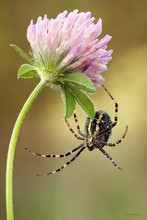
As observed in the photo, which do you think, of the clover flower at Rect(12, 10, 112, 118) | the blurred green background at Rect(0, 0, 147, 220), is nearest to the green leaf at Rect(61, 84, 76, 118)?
the clover flower at Rect(12, 10, 112, 118)

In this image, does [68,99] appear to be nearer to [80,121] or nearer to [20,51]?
[20,51]

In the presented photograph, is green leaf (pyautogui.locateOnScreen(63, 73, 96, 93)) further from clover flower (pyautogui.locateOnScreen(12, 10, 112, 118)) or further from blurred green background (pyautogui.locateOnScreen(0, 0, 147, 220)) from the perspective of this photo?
blurred green background (pyautogui.locateOnScreen(0, 0, 147, 220))

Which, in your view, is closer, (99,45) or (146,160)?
(99,45)

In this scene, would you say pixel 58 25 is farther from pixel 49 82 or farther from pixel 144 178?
pixel 144 178

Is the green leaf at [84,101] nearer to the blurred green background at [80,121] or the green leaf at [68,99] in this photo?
the green leaf at [68,99]

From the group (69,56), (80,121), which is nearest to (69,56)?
(69,56)

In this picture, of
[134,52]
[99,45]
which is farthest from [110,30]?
[99,45]
